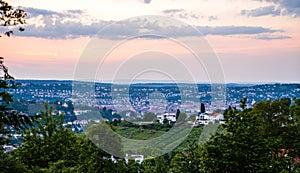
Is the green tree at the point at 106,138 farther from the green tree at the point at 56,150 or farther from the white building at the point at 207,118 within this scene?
the white building at the point at 207,118

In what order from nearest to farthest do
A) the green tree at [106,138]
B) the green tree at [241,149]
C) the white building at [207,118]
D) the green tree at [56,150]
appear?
the green tree at [241,149], the green tree at [56,150], the green tree at [106,138], the white building at [207,118]

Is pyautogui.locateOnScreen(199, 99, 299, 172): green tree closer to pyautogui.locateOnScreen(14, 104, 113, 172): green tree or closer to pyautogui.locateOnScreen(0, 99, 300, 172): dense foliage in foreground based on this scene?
pyautogui.locateOnScreen(0, 99, 300, 172): dense foliage in foreground

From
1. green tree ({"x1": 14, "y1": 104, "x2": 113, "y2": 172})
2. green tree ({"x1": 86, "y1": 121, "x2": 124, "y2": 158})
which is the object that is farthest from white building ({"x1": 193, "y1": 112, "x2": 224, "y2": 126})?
green tree ({"x1": 14, "y1": 104, "x2": 113, "y2": 172})

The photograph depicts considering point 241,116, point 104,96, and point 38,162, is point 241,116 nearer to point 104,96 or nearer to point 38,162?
point 38,162

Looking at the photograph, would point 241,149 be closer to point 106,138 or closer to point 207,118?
point 106,138

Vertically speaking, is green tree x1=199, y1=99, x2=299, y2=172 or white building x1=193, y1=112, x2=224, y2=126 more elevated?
green tree x1=199, y1=99, x2=299, y2=172

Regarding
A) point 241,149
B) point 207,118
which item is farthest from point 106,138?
point 207,118

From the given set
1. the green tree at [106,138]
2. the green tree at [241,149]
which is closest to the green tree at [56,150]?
the green tree at [106,138]

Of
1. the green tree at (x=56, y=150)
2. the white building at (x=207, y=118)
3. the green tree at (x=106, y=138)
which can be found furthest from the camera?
the white building at (x=207, y=118)

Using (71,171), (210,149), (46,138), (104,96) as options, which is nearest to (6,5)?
(71,171)
